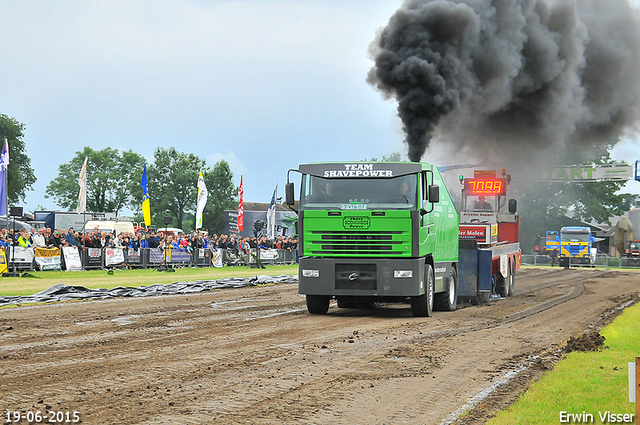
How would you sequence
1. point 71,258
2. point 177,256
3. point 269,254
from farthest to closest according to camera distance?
point 269,254 < point 177,256 < point 71,258

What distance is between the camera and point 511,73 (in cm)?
2412

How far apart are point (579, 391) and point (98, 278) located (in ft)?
62.4

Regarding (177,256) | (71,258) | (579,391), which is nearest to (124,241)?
(177,256)

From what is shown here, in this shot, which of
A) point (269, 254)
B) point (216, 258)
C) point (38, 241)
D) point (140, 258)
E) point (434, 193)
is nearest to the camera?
point (434, 193)

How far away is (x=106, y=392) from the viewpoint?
6762 mm

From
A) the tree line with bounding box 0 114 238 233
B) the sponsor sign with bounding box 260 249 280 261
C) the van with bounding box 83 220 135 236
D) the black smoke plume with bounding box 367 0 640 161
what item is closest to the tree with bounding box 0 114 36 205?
the tree line with bounding box 0 114 238 233

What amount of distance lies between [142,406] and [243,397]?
0.98m

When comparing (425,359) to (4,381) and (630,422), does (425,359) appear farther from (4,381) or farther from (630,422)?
(4,381)

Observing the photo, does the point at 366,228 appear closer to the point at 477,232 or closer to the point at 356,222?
the point at 356,222

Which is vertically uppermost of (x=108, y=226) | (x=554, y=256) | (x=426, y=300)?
(x=108, y=226)

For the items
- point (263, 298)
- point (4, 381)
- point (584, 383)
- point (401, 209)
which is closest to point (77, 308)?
point (263, 298)

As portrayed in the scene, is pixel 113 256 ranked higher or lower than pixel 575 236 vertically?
lower

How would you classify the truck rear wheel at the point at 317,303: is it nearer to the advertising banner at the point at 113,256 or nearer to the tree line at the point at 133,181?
the advertising banner at the point at 113,256

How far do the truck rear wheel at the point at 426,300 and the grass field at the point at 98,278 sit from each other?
9.77 metres
